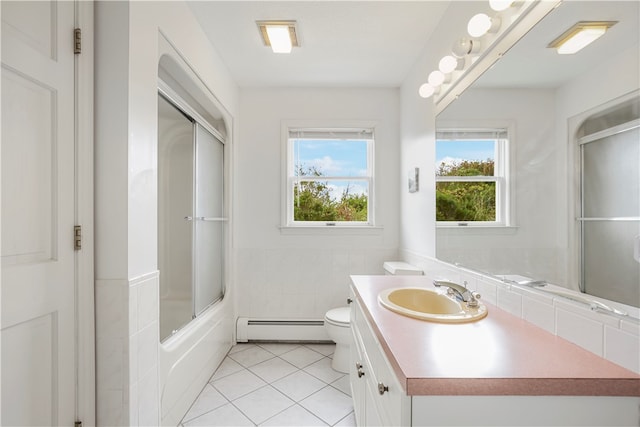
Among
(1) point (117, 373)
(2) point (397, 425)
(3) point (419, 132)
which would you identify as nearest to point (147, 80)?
(1) point (117, 373)

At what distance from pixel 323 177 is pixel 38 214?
2.22 meters

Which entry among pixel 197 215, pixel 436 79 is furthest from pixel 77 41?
pixel 436 79

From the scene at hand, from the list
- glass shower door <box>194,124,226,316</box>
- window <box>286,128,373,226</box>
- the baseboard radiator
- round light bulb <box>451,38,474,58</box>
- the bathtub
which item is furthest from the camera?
window <box>286,128,373,226</box>

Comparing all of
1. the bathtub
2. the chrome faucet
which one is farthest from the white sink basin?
the bathtub

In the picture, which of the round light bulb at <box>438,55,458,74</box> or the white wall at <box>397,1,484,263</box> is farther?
the white wall at <box>397,1,484,263</box>

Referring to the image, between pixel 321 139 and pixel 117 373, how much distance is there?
2.39 m

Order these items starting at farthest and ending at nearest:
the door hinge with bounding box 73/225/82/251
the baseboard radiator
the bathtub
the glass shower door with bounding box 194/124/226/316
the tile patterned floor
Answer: the baseboard radiator < the glass shower door with bounding box 194/124/226/316 < the tile patterned floor < the bathtub < the door hinge with bounding box 73/225/82/251

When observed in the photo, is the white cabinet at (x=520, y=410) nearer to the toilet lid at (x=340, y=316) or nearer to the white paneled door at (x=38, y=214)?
the white paneled door at (x=38, y=214)

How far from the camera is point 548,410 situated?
0.73 meters

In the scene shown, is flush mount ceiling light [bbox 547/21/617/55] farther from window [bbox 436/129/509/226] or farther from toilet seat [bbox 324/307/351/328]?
toilet seat [bbox 324/307/351/328]

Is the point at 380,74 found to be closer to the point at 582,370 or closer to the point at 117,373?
the point at 582,370

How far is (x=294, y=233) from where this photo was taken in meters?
2.96

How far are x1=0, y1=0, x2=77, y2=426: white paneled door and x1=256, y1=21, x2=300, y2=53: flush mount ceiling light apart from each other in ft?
3.69

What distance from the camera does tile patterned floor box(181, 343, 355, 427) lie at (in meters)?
1.82
